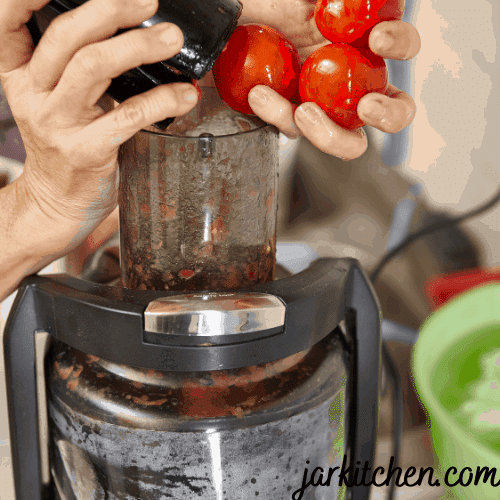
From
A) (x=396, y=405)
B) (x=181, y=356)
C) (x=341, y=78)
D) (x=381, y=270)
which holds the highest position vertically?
(x=341, y=78)

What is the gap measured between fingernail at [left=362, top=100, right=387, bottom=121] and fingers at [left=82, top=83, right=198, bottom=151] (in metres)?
0.14

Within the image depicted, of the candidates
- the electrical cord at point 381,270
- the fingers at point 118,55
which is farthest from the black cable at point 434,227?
the fingers at point 118,55

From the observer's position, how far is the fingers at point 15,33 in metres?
0.36

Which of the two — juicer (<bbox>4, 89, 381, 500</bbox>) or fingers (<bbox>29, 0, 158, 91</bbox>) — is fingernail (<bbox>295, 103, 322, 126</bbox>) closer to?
juicer (<bbox>4, 89, 381, 500</bbox>)

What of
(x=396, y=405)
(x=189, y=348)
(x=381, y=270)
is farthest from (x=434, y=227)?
(x=189, y=348)

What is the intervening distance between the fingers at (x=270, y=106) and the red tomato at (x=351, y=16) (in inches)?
2.9

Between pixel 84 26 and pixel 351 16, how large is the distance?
0.71 ft

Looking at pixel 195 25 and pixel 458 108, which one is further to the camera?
pixel 458 108

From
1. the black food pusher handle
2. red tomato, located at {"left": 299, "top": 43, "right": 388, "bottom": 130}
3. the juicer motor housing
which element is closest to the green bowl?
the juicer motor housing

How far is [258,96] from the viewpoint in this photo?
0.43m

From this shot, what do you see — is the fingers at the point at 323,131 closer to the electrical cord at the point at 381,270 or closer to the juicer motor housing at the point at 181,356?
the juicer motor housing at the point at 181,356

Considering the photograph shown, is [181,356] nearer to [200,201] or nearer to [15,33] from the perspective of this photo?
[200,201]

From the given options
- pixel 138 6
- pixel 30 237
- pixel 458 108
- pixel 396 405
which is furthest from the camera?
pixel 396 405

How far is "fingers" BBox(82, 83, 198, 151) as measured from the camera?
0.38 metres
